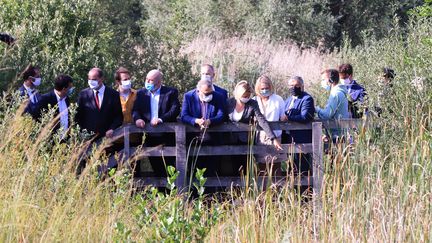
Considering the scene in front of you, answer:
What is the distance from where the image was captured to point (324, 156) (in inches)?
419

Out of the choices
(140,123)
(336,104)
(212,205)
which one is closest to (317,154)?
(336,104)

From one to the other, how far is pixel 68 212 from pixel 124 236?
76 centimetres

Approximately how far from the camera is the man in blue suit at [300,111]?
11.1 metres

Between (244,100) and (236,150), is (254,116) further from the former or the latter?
(236,150)

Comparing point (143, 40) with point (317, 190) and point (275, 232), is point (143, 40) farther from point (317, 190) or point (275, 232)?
point (275, 232)

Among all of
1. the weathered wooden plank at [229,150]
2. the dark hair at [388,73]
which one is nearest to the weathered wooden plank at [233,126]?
the weathered wooden plank at [229,150]

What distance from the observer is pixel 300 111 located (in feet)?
37.0

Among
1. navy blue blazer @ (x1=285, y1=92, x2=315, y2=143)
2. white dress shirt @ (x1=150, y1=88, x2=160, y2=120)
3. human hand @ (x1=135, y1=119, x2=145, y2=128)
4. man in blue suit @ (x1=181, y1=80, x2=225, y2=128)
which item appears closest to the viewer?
human hand @ (x1=135, y1=119, x2=145, y2=128)

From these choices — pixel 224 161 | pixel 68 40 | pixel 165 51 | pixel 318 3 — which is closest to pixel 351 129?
pixel 224 161

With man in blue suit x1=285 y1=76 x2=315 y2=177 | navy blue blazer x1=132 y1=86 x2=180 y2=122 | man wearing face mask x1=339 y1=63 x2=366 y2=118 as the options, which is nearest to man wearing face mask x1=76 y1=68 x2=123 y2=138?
navy blue blazer x1=132 y1=86 x2=180 y2=122

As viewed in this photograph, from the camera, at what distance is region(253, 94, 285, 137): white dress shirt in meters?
11.2

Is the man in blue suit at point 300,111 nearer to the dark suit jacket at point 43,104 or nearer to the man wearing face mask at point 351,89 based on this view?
the man wearing face mask at point 351,89

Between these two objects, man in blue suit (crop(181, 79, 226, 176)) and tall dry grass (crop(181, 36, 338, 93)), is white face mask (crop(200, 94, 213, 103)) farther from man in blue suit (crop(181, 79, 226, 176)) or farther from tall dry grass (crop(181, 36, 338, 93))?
tall dry grass (crop(181, 36, 338, 93))

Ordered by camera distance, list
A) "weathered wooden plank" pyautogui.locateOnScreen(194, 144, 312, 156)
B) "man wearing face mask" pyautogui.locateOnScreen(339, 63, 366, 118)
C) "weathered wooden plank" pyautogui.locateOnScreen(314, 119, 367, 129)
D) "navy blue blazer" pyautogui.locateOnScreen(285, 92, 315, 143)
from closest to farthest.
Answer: "weathered wooden plank" pyautogui.locateOnScreen(314, 119, 367, 129) < "weathered wooden plank" pyautogui.locateOnScreen(194, 144, 312, 156) < "navy blue blazer" pyautogui.locateOnScreen(285, 92, 315, 143) < "man wearing face mask" pyautogui.locateOnScreen(339, 63, 366, 118)
